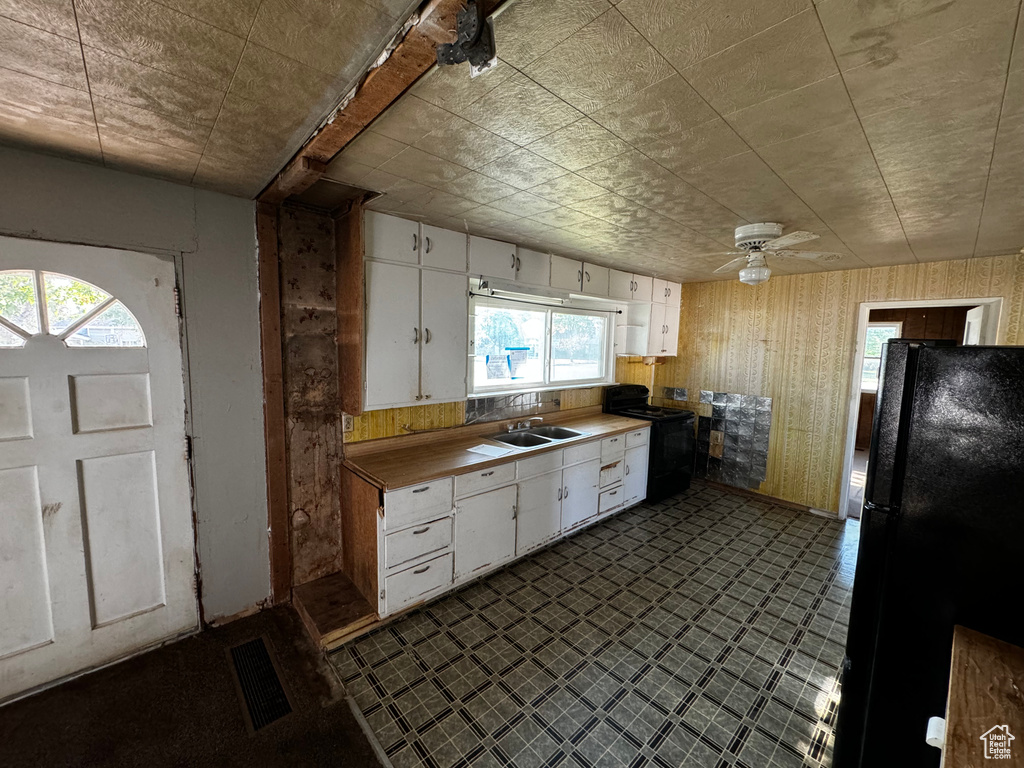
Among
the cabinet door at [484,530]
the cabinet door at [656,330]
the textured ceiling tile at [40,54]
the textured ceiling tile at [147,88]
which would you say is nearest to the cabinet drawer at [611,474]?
the cabinet door at [484,530]

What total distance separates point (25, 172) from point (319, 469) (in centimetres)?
182

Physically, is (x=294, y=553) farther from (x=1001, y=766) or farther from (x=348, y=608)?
(x=1001, y=766)

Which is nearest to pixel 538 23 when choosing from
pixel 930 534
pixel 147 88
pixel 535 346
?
pixel 147 88

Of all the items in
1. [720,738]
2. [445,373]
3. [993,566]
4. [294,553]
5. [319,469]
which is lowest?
[720,738]

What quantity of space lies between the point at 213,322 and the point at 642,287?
143 inches

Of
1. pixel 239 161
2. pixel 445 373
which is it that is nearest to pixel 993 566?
pixel 445 373

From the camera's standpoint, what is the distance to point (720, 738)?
66.2 inches

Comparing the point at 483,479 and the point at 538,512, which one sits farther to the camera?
the point at 538,512

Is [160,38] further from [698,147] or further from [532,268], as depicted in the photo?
[532,268]

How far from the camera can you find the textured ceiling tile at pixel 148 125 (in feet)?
4.30

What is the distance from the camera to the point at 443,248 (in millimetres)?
2637

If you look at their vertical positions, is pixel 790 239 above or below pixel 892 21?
below

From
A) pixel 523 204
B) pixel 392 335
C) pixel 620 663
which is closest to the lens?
pixel 620 663

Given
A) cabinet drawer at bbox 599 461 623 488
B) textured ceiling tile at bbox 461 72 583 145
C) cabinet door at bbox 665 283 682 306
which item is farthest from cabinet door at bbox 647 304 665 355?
textured ceiling tile at bbox 461 72 583 145
